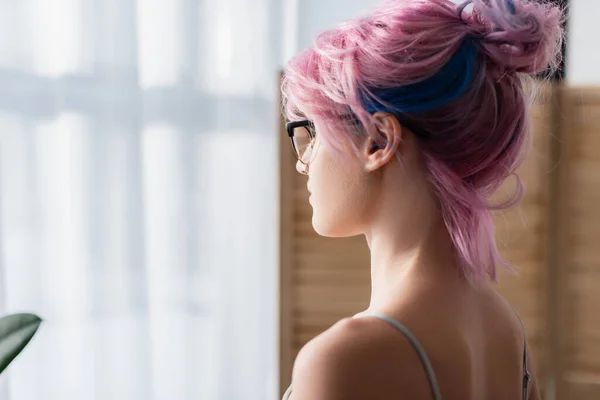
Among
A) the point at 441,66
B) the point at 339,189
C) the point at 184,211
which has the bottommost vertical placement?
the point at 184,211

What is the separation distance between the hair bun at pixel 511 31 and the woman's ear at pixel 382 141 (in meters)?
0.15

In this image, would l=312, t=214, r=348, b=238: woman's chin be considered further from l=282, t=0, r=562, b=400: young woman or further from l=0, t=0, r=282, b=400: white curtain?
l=0, t=0, r=282, b=400: white curtain

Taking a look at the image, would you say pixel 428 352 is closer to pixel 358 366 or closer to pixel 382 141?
pixel 358 366

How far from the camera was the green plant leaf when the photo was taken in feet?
3.18

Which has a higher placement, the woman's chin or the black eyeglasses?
the black eyeglasses

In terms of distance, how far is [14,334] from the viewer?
39.3 inches

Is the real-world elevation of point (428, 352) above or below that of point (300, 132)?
below

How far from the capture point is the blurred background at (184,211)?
63.9 inches

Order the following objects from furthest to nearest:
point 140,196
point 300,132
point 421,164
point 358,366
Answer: point 140,196 < point 300,132 < point 421,164 < point 358,366

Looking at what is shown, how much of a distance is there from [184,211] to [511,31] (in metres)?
1.33

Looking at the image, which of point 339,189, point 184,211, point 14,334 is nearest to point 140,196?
point 184,211

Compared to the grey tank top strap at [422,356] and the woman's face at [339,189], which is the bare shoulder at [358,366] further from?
the woman's face at [339,189]

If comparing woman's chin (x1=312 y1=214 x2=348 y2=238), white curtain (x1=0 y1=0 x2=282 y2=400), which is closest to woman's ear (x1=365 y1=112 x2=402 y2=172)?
woman's chin (x1=312 y1=214 x2=348 y2=238)

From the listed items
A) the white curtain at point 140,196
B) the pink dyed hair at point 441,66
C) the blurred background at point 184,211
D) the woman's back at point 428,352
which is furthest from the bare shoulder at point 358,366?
the white curtain at point 140,196
